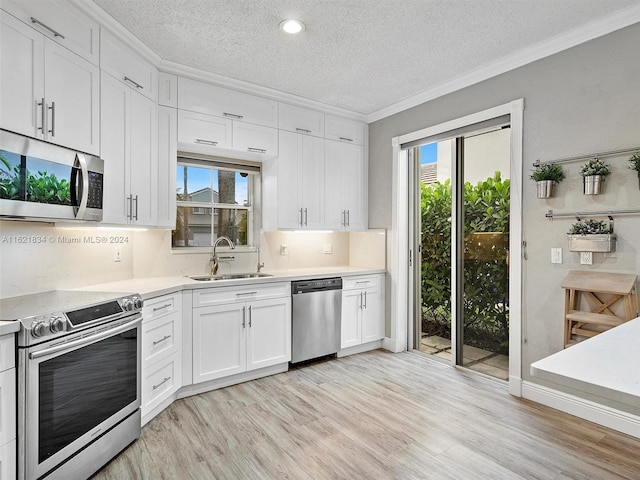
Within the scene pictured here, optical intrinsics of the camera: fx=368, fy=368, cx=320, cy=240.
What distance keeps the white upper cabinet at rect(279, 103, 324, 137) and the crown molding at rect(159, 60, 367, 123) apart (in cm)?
6

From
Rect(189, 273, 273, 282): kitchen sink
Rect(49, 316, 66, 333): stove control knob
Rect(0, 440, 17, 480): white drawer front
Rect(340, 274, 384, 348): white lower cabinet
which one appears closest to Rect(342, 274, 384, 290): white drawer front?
Rect(340, 274, 384, 348): white lower cabinet

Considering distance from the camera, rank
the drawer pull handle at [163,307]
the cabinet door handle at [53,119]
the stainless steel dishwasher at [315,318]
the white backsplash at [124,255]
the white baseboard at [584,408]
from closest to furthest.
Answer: the cabinet door handle at [53,119] < the white backsplash at [124,255] < the white baseboard at [584,408] < the drawer pull handle at [163,307] < the stainless steel dishwasher at [315,318]

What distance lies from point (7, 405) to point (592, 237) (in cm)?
Answer: 347

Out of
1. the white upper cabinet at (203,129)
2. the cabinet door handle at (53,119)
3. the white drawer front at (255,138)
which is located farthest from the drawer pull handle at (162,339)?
the white drawer front at (255,138)

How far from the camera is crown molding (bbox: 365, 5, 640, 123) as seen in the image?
2482 millimetres

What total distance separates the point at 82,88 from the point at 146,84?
0.68 meters

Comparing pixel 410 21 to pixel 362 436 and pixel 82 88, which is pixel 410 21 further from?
pixel 362 436

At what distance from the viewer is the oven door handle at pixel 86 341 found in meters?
1.72

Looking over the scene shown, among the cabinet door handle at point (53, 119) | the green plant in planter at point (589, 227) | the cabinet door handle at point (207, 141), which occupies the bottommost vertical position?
the green plant in planter at point (589, 227)

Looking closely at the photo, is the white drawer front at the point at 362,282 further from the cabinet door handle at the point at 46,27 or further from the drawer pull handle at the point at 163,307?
the cabinet door handle at the point at 46,27

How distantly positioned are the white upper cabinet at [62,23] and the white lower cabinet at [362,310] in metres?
2.95

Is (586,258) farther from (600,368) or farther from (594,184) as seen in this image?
(600,368)

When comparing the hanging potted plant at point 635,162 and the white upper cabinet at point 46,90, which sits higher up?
the white upper cabinet at point 46,90

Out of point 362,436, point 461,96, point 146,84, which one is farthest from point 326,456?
point 461,96
